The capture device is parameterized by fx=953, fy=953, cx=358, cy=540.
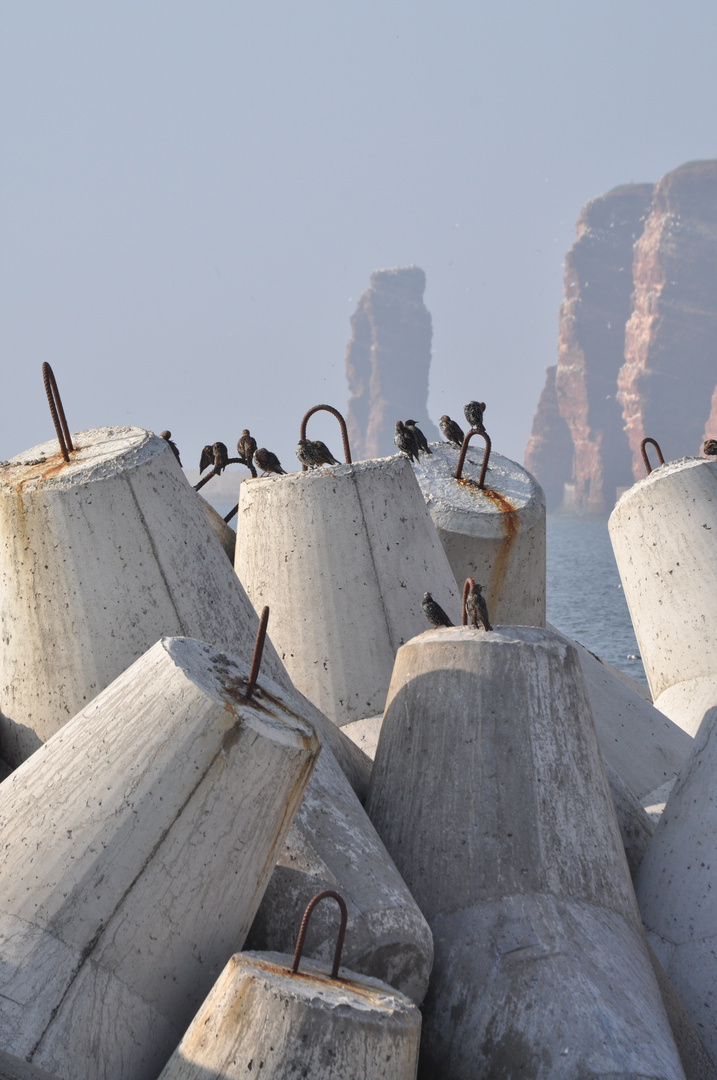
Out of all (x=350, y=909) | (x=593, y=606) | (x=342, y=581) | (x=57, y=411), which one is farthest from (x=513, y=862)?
(x=593, y=606)

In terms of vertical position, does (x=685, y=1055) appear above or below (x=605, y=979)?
below

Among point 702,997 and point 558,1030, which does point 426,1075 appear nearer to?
point 558,1030

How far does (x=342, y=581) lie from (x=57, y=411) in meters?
1.67

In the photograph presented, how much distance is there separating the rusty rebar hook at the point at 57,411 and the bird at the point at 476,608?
1713 mm

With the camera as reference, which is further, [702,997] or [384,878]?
[702,997]

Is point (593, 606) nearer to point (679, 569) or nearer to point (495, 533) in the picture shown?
point (679, 569)

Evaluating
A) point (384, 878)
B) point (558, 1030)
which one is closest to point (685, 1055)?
point (558, 1030)

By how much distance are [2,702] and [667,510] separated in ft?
14.4

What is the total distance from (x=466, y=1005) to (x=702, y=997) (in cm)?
107

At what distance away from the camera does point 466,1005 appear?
2945 mm

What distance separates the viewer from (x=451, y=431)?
23.2 feet

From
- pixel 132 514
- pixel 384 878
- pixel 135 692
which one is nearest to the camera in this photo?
pixel 135 692

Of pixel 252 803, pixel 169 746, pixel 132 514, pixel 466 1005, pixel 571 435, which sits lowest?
pixel 571 435

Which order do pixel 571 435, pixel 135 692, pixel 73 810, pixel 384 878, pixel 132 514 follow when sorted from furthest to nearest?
pixel 571 435, pixel 132 514, pixel 384 878, pixel 135 692, pixel 73 810
